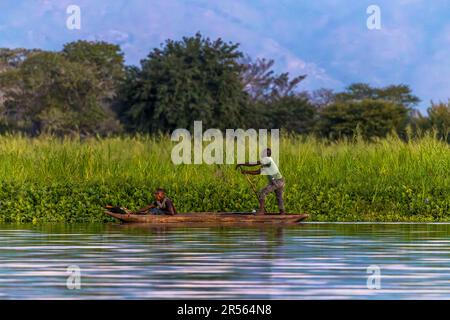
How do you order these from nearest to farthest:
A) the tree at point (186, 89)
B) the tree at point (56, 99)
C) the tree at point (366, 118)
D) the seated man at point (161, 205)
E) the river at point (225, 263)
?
the river at point (225, 263), the seated man at point (161, 205), the tree at point (186, 89), the tree at point (366, 118), the tree at point (56, 99)

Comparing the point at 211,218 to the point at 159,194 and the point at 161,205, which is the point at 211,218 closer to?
the point at 161,205

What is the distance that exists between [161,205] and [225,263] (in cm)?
820

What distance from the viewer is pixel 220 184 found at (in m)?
28.2

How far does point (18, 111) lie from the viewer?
76.4 m

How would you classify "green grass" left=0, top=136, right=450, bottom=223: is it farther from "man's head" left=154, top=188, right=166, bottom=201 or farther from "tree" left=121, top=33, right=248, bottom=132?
"tree" left=121, top=33, right=248, bottom=132

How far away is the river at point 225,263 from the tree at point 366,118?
136ft

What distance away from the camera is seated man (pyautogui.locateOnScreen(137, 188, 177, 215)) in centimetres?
2531

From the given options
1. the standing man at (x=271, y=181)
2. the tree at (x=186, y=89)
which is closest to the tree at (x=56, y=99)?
the tree at (x=186, y=89)

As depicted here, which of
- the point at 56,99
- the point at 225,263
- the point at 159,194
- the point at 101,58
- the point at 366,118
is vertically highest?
the point at 101,58

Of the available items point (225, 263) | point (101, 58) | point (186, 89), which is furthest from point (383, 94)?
point (225, 263)

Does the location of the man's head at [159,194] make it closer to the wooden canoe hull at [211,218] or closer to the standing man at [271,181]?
the wooden canoe hull at [211,218]

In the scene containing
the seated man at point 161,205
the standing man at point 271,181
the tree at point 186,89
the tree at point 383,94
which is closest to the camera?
the seated man at point 161,205

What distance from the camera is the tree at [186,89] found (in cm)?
6034
